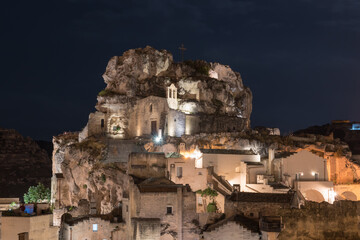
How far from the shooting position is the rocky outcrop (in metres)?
86.2

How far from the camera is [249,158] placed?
49.5 m

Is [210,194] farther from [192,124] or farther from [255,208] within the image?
[192,124]

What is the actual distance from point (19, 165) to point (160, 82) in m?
42.3

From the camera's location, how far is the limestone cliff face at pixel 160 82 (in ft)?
208

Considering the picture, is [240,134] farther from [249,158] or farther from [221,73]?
[221,73]

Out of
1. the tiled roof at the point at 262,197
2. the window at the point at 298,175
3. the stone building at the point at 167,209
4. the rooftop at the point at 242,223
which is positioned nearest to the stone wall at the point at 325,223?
the rooftop at the point at 242,223

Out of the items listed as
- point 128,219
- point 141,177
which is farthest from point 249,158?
point 128,219

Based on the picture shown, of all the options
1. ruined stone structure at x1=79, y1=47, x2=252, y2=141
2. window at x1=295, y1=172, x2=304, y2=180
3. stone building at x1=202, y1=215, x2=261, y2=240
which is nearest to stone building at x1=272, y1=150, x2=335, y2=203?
window at x1=295, y1=172, x2=304, y2=180

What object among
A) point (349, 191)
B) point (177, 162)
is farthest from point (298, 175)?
point (177, 162)

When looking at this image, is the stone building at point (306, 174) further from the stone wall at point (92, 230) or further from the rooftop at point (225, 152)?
the stone wall at point (92, 230)

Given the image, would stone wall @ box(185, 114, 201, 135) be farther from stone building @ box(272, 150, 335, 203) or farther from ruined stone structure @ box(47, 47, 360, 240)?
stone building @ box(272, 150, 335, 203)

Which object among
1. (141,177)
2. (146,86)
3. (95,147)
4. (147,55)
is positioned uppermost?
(147,55)

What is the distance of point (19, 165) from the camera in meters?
92.4

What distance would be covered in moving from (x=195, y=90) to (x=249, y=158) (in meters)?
18.4
